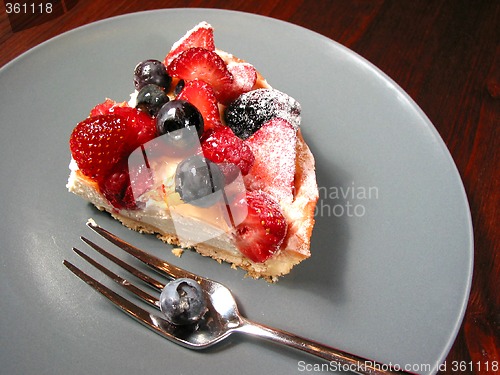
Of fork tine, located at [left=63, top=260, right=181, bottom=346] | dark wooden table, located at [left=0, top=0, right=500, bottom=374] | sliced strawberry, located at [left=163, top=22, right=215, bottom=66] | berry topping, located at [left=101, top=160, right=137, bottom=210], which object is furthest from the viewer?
dark wooden table, located at [left=0, top=0, right=500, bottom=374]

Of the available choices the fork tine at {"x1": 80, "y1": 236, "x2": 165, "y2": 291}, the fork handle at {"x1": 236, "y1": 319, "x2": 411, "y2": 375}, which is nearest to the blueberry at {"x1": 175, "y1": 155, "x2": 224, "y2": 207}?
the fork tine at {"x1": 80, "y1": 236, "x2": 165, "y2": 291}

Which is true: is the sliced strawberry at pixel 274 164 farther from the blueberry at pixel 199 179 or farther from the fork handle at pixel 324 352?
the fork handle at pixel 324 352

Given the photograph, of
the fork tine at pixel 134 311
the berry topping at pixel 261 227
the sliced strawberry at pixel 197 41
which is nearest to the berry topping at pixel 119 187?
the fork tine at pixel 134 311

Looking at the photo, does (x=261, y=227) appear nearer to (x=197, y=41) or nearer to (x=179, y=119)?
(x=179, y=119)

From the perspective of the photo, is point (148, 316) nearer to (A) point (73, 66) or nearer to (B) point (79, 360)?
(B) point (79, 360)

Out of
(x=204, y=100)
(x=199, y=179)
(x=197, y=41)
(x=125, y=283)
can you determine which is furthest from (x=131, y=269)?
(x=197, y=41)

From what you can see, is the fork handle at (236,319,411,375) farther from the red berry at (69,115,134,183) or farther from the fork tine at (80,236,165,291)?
the red berry at (69,115,134,183)
